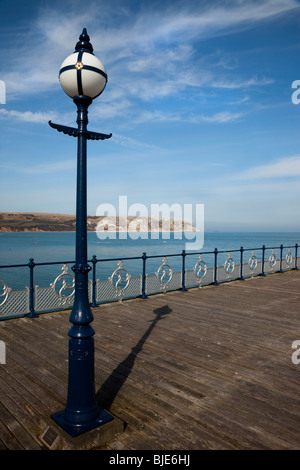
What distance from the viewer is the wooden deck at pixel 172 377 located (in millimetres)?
3266

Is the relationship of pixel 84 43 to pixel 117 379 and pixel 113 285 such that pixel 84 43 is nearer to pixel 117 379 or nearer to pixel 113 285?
pixel 117 379

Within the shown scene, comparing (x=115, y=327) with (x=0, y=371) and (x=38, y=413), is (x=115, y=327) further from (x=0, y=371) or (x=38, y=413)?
(x=38, y=413)

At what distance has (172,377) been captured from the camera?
4508mm

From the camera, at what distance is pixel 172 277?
35.5 feet

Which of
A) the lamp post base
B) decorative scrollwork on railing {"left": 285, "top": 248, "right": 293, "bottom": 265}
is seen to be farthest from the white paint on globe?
decorative scrollwork on railing {"left": 285, "top": 248, "right": 293, "bottom": 265}

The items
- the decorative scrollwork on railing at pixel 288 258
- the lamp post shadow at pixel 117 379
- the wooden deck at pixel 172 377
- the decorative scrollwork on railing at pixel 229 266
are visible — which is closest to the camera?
the wooden deck at pixel 172 377

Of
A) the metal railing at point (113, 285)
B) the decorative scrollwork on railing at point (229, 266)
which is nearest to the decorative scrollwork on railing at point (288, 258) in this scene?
the metal railing at point (113, 285)

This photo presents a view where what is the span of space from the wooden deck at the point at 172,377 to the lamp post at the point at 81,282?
370mm

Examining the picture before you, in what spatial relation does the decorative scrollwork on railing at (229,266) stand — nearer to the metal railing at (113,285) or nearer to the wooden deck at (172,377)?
the metal railing at (113,285)

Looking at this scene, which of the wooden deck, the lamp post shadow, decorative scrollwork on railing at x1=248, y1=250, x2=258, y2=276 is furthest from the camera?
decorative scrollwork on railing at x1=248, y1=250, x2=258, y2=276

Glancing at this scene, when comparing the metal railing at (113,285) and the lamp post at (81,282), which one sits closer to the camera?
the lamp post at (81,282)

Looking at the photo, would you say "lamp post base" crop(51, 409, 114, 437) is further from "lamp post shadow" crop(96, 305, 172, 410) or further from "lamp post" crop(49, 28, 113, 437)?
"lamp post shadow" crop(96, 305, 172, 410)

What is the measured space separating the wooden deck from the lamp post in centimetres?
37

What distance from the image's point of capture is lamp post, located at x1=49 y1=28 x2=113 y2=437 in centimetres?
314
